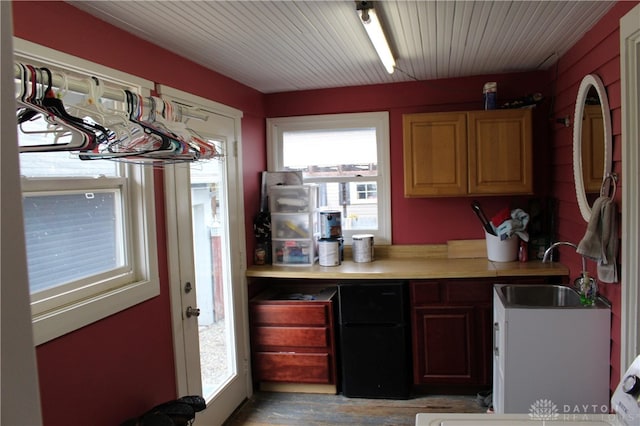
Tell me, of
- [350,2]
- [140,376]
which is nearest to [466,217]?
[350,2]

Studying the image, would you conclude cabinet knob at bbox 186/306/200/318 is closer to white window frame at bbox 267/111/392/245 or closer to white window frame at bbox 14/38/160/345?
white window frame at bbox 14/38/160/345

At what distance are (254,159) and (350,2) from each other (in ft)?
6.41

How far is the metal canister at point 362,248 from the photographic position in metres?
3.77

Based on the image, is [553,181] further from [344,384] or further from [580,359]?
[344,384]

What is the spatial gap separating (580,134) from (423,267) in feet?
4.44

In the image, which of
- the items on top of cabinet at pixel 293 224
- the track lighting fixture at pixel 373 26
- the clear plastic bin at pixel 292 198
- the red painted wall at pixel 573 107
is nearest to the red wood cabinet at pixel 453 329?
the red painted wall at pixel 573 107

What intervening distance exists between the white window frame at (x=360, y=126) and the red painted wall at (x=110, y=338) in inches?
45.0

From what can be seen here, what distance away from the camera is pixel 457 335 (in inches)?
133

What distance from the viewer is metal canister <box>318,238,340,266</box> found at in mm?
3641

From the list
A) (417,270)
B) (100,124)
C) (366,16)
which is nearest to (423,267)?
(417,270)

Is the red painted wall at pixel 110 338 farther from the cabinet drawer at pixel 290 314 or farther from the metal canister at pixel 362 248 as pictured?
the metal canister at pixel 362 248

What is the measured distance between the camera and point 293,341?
355cm

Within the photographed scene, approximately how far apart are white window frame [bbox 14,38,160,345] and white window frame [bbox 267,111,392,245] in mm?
1745

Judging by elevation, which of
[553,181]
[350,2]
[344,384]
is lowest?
[344,384]
